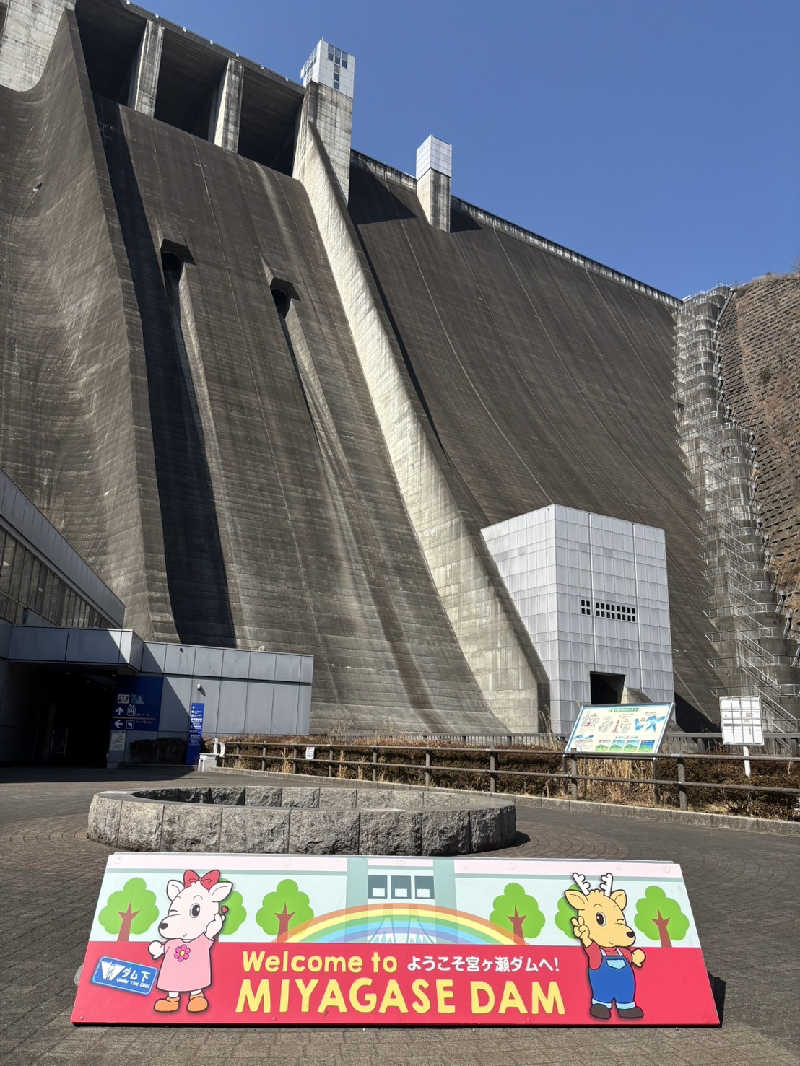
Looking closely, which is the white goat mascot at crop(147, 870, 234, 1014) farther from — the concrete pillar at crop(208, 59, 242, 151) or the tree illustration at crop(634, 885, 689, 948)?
the concrete pillar at crop(208, 59, 242, 151)

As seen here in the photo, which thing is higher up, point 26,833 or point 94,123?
point 94,123

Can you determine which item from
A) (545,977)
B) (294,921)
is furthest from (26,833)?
(545,977)

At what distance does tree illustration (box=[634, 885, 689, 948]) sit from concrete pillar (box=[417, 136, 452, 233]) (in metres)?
61.0

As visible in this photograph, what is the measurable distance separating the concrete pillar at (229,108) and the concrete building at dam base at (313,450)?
23cm

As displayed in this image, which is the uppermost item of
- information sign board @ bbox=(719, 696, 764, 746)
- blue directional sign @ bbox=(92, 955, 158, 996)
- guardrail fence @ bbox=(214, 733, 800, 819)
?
information sign board @ bbox=(719, 696, 764, 746)

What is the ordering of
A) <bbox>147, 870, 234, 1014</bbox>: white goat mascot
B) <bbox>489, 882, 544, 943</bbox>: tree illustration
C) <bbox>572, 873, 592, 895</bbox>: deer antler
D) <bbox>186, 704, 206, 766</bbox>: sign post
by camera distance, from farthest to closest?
<bbox>186, 704, 206, 766</bbox>: sign post → <bbox>572, 873, 592, 895</bbox>: deer antler → <bbox>489, 882, 544, 943</bbox>: tree illustration → <bbox>147, 870, 234, 1014</bbox>: white goat mascot

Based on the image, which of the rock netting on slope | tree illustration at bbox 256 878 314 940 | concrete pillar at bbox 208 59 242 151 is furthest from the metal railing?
concrete pillar at bbox 208 59 242 151

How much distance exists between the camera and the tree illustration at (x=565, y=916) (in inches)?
159

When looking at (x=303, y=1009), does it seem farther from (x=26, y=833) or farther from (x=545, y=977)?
(x=26, y=833)

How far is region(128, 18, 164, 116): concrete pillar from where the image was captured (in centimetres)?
4994

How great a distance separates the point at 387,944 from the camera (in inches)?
154

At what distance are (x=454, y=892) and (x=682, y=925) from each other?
1.10 metres

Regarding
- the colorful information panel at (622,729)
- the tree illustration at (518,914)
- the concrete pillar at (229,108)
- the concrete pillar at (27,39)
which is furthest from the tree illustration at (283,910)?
the concrete pillar at (27,39)

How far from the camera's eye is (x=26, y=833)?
30.9 feet
